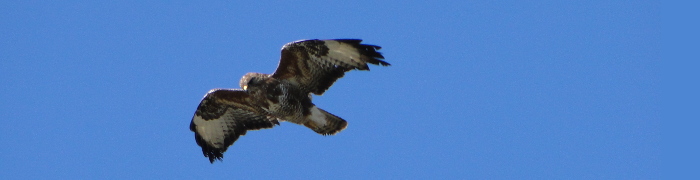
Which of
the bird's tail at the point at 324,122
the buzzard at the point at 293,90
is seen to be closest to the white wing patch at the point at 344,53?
the buzzard at the point at 293,90

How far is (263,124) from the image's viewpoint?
14859 mm

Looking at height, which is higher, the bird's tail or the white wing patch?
the white wing patch

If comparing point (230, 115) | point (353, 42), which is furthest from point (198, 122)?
point (353, 42)

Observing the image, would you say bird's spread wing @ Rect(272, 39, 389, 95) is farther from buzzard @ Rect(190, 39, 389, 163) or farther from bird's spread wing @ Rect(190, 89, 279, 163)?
bird's spread wing @ Rect(190, 89, 279, 163)

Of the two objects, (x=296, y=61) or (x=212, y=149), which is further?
(x=212, y=149)

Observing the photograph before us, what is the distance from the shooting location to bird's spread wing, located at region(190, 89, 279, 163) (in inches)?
571

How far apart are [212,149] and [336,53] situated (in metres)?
2.51

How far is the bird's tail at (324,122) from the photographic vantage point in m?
14.2

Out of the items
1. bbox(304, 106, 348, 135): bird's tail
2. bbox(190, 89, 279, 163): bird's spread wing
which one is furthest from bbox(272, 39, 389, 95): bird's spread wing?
bbox(190, 89, 279, 163): bird's spread wing

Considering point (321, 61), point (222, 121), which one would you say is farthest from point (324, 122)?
point (222, 121)

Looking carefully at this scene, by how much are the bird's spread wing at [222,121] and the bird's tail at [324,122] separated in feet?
2.15

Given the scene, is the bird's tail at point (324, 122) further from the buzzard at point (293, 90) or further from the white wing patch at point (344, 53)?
the white wing patch at point (344, 53)

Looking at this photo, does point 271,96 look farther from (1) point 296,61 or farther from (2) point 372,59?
(2) point 372,59

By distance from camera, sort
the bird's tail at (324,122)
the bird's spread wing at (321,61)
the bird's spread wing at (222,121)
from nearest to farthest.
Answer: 1. the bird's spread wing at (321,61)
2. the bird's tail at (324,122)
3. the bird's spread wing at (222,121)
